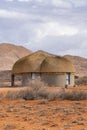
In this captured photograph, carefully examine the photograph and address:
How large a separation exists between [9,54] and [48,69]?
104950 mm

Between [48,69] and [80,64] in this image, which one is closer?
[48,69]

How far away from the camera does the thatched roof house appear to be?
46.7 m

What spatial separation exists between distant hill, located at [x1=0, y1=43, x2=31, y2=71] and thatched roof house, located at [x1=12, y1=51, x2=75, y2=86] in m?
86.9

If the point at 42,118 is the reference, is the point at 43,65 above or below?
above

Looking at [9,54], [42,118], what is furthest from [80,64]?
[42,118]

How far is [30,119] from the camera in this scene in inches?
707

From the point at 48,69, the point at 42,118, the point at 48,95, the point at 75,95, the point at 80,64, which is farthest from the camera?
the point at 80,64

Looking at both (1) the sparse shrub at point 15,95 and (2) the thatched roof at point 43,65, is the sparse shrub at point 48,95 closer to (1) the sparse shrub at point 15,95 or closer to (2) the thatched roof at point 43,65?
(1) the sparse shrub at point 15,95

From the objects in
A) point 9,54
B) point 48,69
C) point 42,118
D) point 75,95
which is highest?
point 9,54

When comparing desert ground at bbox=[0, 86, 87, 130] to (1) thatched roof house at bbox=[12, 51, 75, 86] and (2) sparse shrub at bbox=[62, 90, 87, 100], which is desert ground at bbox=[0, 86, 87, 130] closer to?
(2) sparse shrub at bbox=[62, 90, 87, 100]

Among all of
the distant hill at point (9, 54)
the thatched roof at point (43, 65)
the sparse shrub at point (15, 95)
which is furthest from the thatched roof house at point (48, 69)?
the distant hill at point (9, 54)

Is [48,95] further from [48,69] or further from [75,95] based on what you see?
[48,69]

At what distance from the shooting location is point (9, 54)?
150375 millimetres

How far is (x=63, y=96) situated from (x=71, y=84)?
65.7ft
